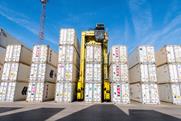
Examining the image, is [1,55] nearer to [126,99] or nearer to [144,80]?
[126,99]

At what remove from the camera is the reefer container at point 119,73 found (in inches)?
794

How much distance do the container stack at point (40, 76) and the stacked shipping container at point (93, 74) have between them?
6.40 meters

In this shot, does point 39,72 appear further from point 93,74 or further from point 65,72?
point 93,74

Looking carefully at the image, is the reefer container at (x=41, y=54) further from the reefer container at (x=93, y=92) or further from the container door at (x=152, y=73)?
the container door at (x=152, y=73)

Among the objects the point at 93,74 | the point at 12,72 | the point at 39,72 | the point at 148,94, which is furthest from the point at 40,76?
the point at 148,94

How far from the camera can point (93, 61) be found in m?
21.2

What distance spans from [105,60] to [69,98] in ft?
29.4

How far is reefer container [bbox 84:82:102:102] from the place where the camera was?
1970 centimetres

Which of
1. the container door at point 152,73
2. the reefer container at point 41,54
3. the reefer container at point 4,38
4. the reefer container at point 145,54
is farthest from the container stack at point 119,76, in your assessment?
the reefer container at point 4,38

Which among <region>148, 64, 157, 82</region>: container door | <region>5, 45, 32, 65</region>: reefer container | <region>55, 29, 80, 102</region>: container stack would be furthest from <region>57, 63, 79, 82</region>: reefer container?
<region>148, 64, 157, 82</region>: container door

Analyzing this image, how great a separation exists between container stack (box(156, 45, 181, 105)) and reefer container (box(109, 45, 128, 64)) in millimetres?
6334

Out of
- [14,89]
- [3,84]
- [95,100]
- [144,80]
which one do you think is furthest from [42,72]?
[144,80]

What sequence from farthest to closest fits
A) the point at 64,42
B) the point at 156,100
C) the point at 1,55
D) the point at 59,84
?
the point at 1,55, the point at 64,42, the point at 59,84, the point at 156,100

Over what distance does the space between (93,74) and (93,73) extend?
0.16 m
